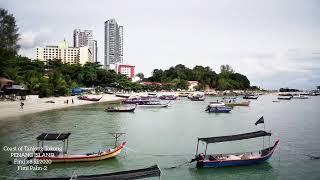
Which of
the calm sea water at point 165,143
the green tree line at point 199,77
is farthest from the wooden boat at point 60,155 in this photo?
the green tree line at point 199,77

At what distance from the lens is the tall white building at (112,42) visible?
610 ft

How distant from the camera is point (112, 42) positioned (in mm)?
188750

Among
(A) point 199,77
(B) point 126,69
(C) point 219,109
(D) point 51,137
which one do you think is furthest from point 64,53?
(D) point 51,137

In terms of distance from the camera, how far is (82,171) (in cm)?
2053

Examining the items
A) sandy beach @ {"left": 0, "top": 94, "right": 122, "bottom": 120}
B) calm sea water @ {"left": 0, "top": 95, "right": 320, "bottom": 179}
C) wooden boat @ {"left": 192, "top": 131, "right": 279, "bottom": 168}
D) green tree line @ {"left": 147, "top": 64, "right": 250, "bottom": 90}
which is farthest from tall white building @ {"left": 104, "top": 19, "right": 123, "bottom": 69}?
wooden boat @ {"left": 192, "top": 131, "right": 279, "bottom": 168}

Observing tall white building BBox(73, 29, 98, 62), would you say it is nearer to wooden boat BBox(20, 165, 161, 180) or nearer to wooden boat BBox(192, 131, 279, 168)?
wooden boat BBox(192, 131, 279, 168)

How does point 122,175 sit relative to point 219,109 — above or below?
below

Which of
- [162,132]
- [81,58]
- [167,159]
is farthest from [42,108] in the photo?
[81,58]

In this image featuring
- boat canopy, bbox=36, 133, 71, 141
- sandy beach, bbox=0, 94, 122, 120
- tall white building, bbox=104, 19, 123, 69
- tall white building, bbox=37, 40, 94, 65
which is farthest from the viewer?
tall white building, bbox=104, 19, 123, 69

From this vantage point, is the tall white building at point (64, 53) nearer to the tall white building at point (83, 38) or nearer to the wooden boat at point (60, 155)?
the tall white building at point (83, 38)

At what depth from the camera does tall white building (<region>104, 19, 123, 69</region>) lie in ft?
610

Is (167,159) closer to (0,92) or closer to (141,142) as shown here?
(141,142)

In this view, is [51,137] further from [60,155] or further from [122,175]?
[122,175]

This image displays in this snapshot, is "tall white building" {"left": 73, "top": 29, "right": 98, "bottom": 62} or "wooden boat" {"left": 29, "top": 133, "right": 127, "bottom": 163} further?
"tall white building" {"left": 73, "top": 29, "right": 98, "bottom": 62}
